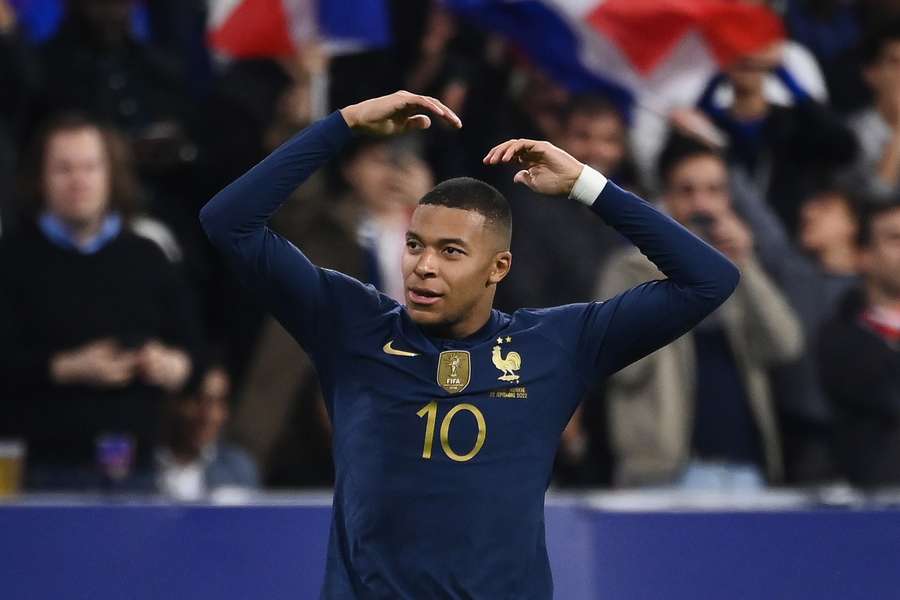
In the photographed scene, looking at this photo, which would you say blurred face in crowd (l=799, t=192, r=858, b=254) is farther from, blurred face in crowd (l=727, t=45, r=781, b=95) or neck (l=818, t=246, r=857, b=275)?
blurred face in crowd (l=727, t=45, r=781, b=95)

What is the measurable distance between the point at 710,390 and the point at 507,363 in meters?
3.51

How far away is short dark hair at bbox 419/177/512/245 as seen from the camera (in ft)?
16.7

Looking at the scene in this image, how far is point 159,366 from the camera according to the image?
7.72 metres

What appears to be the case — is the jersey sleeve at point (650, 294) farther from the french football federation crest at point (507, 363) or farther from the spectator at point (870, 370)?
the spectator at point (870, 370)

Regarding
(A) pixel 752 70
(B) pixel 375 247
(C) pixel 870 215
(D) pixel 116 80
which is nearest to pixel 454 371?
(B) pixel 375 247

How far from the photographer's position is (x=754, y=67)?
410 inches

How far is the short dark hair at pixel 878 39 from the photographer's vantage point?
10.5 metres

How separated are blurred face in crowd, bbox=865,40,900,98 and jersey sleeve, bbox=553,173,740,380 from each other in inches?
221

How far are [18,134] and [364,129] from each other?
4.18 metres

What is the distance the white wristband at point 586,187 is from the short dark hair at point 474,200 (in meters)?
0.20

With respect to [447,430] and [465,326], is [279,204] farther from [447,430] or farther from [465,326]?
[447,430]

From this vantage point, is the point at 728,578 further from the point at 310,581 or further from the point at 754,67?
the point at 754,67

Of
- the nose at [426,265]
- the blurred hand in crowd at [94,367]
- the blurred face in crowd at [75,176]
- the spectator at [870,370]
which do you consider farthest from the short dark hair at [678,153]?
the nose at [426,265]

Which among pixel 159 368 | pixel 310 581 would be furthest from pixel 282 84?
pixel 310 581
